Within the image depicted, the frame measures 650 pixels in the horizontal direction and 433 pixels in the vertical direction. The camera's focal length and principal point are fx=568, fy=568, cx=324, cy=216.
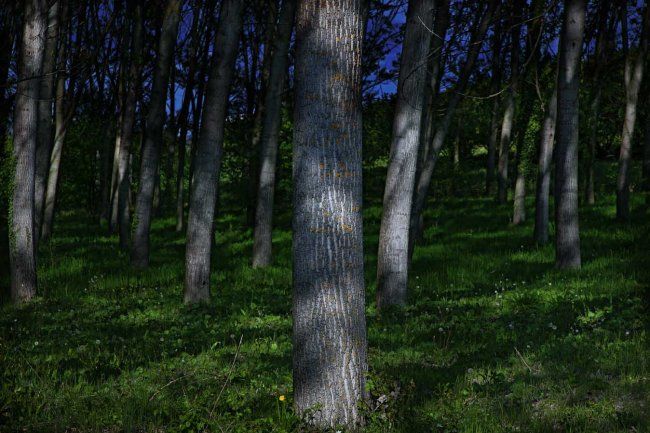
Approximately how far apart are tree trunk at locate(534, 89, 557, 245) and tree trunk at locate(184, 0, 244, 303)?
334 inches

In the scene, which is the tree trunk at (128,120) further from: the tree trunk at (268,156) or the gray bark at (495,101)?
the gray bark at (495,101)

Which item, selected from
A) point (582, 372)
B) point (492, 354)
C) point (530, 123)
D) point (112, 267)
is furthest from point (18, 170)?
point (530, 123)

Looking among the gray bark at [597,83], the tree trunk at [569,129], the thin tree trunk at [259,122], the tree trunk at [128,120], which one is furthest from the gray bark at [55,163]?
the gray bark at [597,83]

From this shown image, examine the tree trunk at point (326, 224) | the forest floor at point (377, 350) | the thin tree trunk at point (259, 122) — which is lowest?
the forest floor at point (377, 350)

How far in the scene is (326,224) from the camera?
4027mm

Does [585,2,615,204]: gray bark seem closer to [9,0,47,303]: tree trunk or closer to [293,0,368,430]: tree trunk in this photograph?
[9,0,47,303]: tree trunk

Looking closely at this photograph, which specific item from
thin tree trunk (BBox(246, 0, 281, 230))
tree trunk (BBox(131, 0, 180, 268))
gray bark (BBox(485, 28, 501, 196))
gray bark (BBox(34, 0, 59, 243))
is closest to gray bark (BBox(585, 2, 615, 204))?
gray bark (BBox(485, 28, 501, 196))

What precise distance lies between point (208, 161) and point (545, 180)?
29.2 ft

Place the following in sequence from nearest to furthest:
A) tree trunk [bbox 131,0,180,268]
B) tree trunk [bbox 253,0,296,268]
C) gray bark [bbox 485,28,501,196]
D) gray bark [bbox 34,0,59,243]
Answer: gray bark [bbox 34,0,59,243], tree trunk [bbox 131,0,180,268], tree trunk [bbox 253,0,296,268], gray bark [bbox 485,28,501,196]

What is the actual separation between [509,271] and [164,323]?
6.98 metres

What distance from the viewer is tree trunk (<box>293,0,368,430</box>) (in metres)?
4.02

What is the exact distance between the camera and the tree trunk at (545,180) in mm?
14102

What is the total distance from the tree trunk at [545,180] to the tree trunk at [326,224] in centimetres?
1121

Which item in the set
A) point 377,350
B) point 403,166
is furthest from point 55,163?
point 377,350
